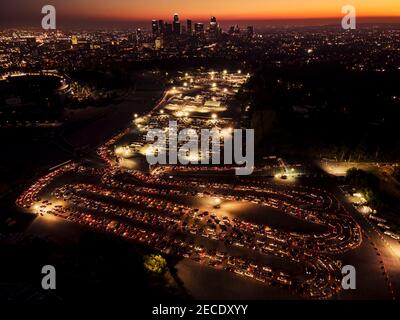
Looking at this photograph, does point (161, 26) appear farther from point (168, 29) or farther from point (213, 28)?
point (213, 28)

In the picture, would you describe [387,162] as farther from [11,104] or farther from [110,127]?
[11,104]

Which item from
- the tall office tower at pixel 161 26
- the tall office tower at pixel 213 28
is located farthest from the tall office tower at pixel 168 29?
the tall office tower at pixel 213 28

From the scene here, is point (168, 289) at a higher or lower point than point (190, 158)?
lower

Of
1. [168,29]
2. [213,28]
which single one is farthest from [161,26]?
[213,28]

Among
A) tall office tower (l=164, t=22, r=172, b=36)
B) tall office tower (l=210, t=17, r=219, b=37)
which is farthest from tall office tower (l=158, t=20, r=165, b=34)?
tall office tower (l=210, t=17, r=219, b=37)

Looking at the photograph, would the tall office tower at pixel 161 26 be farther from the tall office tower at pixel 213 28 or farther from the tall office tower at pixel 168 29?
the tall office tower at pixel 213 28

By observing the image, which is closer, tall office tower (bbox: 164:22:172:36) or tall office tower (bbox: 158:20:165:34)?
tall office tower (bbox: 164:22:172:36)

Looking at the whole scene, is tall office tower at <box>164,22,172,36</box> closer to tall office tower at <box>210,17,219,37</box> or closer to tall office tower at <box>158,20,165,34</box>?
tall office tower at <box>158,20,165,34</box>

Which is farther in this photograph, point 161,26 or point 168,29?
point 161,26

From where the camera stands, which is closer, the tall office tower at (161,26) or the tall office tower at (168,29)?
the tall office tower at (168,29)

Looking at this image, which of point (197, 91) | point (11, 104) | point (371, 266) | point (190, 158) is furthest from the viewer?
point (197, 91)
